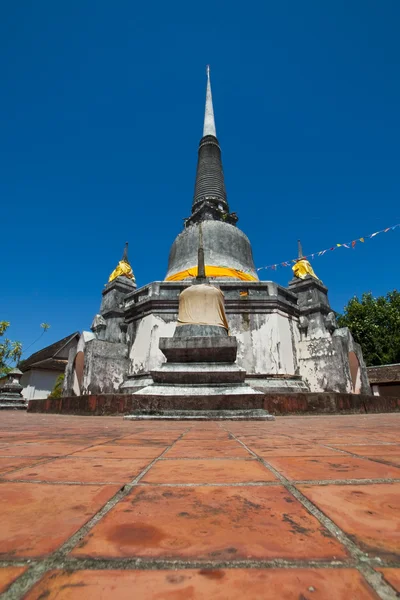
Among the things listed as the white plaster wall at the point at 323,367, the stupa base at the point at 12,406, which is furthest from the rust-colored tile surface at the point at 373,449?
the stupa base at the point at 12,406

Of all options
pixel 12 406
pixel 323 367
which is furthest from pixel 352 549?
pixel 12 406

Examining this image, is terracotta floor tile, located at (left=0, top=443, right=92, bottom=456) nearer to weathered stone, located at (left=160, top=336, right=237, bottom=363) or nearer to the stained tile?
the stained tile

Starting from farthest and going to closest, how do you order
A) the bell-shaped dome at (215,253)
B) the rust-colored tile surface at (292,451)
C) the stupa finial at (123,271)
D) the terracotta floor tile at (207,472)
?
the stupa finial at (123,271)
the bell-shaped dome at (215,253)
the rust-colored tile surface at (292,451)
the terracotta floor tile at (207,472)

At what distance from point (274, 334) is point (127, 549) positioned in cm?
1002

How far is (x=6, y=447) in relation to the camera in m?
1.80

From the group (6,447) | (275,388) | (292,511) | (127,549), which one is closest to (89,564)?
(127,549)

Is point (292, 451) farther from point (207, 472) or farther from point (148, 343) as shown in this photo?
point (148, 343)

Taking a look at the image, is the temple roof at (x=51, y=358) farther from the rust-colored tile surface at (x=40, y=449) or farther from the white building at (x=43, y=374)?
the rust-colored tile surface at (x=40, y=449)

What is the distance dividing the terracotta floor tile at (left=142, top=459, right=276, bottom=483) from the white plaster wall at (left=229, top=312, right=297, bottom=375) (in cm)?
870

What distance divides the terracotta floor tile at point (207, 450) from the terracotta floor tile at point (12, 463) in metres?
0.57

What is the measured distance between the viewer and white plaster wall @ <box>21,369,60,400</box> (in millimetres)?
20359

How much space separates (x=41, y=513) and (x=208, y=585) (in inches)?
18.8

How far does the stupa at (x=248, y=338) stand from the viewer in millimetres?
10055

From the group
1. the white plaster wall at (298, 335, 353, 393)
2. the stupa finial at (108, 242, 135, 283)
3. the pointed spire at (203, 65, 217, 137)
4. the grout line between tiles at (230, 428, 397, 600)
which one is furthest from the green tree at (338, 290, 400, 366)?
the grout line between tiles at (230, 428, 397, 600)
